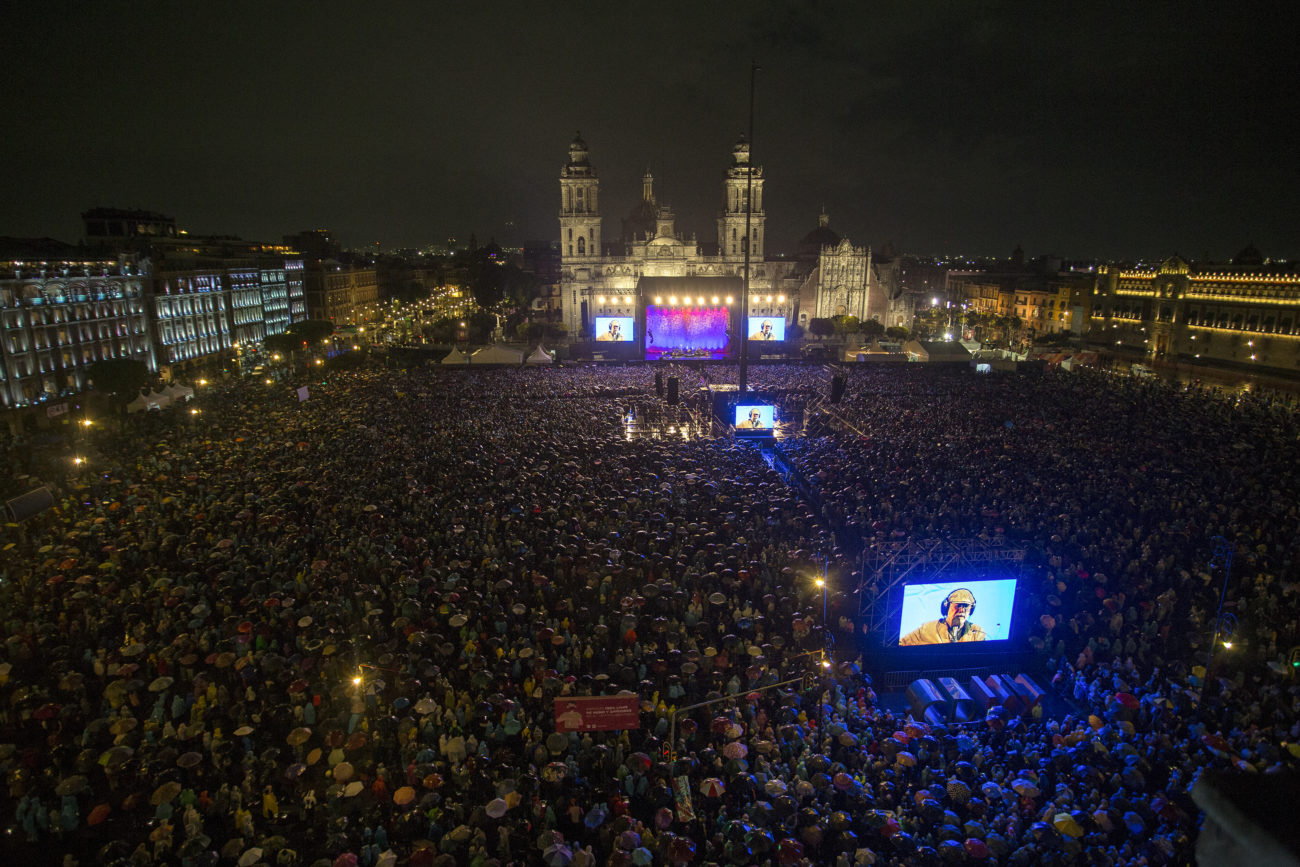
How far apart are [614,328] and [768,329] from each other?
39.9ft

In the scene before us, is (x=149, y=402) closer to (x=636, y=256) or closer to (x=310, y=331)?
(x=310, y=331)

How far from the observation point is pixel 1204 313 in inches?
2073

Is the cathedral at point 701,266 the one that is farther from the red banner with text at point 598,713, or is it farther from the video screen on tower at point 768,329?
the red banner with text at point 598,713

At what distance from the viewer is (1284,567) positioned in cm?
1440

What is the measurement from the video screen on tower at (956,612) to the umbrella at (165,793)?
11.3m

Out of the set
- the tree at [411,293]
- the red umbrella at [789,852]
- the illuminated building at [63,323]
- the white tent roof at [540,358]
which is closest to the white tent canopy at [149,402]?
the illuminated building at [63,323]

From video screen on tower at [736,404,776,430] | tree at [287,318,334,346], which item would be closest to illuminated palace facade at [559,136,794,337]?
tree at [287,318,334,346]

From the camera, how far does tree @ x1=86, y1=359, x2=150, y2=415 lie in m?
33.3

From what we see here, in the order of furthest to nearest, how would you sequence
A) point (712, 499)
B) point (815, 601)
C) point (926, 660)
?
point (712, 499), point (815, 601), point (926, 660)

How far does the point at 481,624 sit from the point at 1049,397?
29.5m

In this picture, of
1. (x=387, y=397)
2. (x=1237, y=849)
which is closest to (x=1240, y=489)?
(x=1237, y=849)

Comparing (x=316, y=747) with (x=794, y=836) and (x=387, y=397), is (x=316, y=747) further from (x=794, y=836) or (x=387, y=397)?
(x=387, y=397)

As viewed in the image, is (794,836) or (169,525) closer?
(794,836)

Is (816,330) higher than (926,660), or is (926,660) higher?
(816,330)
